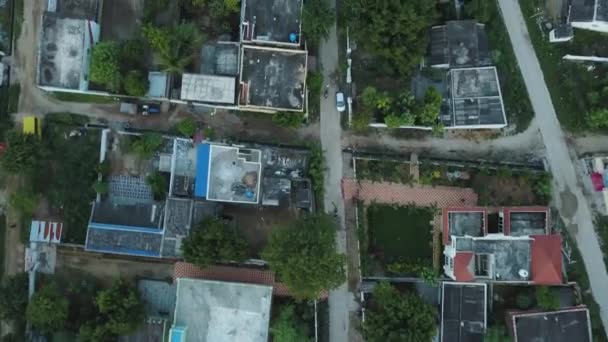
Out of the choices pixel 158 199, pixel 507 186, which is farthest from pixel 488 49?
pixel 158 199

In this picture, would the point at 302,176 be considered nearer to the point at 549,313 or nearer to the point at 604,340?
the point at 549,313

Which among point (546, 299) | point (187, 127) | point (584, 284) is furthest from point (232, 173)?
point (584, 284)

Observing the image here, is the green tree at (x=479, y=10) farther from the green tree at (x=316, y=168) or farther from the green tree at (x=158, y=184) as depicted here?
the green tree at (x=158, y=184)

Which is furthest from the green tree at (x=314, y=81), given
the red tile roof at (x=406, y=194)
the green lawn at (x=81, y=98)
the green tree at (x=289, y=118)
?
the green lawn at (x=81, y=98)

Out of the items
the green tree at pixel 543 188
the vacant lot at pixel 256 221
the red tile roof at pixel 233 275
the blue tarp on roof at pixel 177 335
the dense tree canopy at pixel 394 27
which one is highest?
the dense tree canopy at pixel 394 27

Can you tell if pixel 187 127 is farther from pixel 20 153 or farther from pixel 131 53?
pixel 20 153

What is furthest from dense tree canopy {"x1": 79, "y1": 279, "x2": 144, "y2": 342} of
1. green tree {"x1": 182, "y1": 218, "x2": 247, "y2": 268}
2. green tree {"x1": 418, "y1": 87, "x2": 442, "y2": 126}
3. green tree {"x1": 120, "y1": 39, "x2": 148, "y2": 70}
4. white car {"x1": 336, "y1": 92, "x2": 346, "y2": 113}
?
green tree {"x1": 418, "y1": 87, "x2": 442, "y2": 126}

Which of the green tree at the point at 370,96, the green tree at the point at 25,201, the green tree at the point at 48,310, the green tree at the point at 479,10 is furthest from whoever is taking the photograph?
the green tree at the point at 25,201
